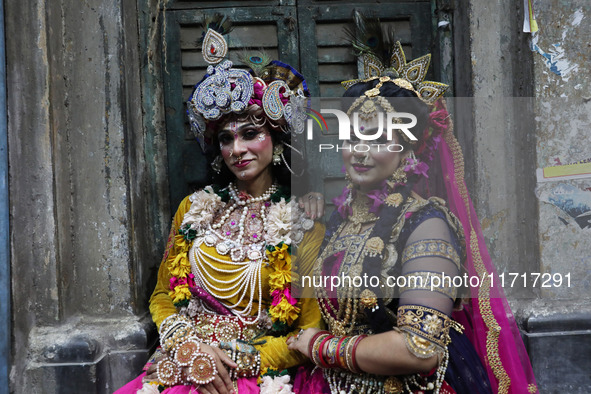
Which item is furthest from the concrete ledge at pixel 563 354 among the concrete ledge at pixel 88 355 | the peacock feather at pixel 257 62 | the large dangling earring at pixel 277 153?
the concrete ledge at pixel 88 355

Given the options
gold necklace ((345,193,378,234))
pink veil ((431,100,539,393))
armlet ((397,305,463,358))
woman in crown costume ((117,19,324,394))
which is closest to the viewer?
armlet ((397,305,463,358))

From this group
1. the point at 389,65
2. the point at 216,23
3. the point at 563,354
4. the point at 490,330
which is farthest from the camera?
the point at 216,23

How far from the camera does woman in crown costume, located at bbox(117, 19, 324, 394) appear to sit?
8.09 feet

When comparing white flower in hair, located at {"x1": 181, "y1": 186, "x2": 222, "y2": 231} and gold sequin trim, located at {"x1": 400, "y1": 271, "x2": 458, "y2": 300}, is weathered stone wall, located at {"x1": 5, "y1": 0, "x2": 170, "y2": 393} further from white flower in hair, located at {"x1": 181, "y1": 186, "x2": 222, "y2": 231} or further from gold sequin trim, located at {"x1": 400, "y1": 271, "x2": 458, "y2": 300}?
gold sequin trim, located at {"x1": 400, "y1": 271, "x2": 458, "y2": 300}

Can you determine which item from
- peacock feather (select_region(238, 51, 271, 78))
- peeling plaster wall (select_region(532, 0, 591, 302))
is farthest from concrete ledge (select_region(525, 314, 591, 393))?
peacock feather (select_region(238, 51, 271, 78))

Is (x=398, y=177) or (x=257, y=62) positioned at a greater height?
(x=257, y=62)

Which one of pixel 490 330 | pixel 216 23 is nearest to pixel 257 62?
pixel 216 23

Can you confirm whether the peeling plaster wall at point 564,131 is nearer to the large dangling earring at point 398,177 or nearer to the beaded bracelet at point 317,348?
the large dangling earring at point 398,177

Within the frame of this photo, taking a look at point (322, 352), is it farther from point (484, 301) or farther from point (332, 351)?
point (484, 301)

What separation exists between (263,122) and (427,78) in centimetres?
115

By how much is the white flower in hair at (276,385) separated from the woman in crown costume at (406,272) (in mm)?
62

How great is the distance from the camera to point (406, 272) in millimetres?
1998

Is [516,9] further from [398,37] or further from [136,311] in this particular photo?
[136,311]

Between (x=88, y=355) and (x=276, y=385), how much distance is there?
3.56 ft
